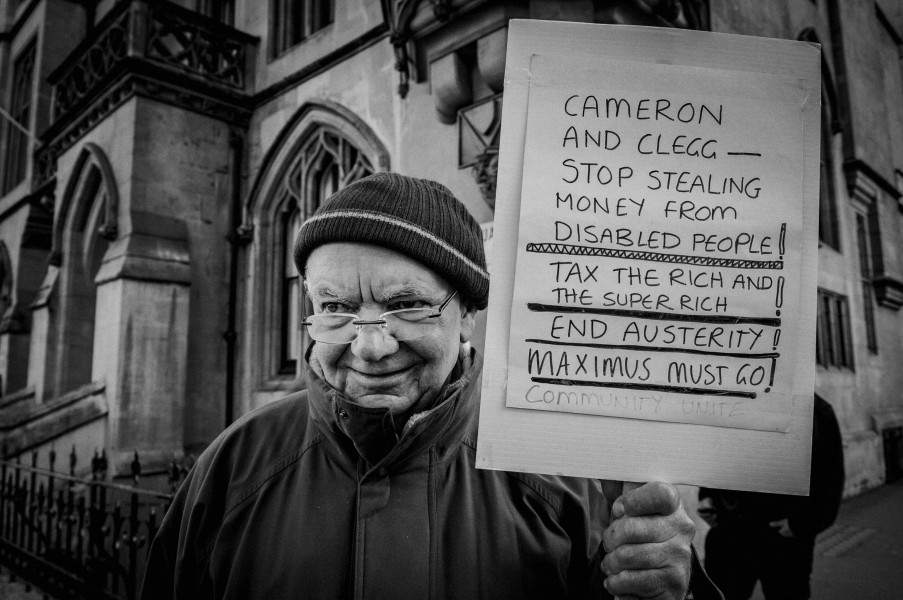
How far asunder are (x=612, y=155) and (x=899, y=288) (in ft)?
32.8

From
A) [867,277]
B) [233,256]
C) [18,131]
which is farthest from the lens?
[18,131]

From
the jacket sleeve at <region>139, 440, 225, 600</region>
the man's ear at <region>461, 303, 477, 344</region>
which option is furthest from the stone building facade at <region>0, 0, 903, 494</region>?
the jacket sleeve at <region>139, 440, 225, 600</region>

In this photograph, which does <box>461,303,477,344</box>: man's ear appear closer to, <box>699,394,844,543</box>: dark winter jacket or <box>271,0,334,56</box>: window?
<box>699,394,844,543</box>: dark winter jacket

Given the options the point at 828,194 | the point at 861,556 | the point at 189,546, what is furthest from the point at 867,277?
the point at 189,546

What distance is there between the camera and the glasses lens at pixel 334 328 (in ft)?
3.99

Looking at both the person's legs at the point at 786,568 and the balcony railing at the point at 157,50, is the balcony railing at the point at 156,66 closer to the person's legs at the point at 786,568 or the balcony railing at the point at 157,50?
the balcony railing at the point at 157,50

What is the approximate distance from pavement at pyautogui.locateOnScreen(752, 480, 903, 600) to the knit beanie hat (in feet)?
13.2

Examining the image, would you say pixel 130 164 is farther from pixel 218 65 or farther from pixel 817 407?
pixel 817 407

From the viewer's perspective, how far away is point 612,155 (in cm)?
100

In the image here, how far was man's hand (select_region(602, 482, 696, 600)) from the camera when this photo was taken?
92cm

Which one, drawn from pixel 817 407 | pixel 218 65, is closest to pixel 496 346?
pixel 817 407

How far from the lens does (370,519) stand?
1.11 metres

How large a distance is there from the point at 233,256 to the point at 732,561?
6.63m

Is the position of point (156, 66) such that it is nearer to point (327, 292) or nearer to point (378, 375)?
point (327, 292)
